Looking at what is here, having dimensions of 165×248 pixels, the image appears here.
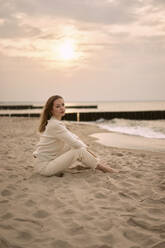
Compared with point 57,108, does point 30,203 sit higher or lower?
lower

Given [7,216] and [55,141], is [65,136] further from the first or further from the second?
[7,216]

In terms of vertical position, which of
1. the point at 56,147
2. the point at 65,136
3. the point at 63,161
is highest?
the point at 65,136

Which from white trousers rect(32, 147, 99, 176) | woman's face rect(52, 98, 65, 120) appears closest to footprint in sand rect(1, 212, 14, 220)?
white trousers rect(32, 147, 99, 176)

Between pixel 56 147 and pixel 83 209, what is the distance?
151 cm

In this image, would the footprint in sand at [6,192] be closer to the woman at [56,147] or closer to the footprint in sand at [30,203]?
the footprint in sand at [30,203]

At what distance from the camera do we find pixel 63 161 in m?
4.06

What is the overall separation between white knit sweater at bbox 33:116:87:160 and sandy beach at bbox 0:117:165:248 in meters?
0.44

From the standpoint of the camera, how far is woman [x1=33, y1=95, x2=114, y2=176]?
4.04m

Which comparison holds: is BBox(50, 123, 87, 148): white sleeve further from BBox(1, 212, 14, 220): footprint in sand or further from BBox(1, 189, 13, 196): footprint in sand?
BBox(1, 212, 14, 220): footprint in sand

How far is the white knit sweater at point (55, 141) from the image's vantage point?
4008 millimetres

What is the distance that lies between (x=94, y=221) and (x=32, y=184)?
62.5 inches

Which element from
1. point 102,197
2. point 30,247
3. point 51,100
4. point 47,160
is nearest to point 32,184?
point 47,160

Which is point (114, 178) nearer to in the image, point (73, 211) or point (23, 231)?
point (73, 211)

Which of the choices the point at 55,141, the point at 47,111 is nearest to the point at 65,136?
the point at 55,141
